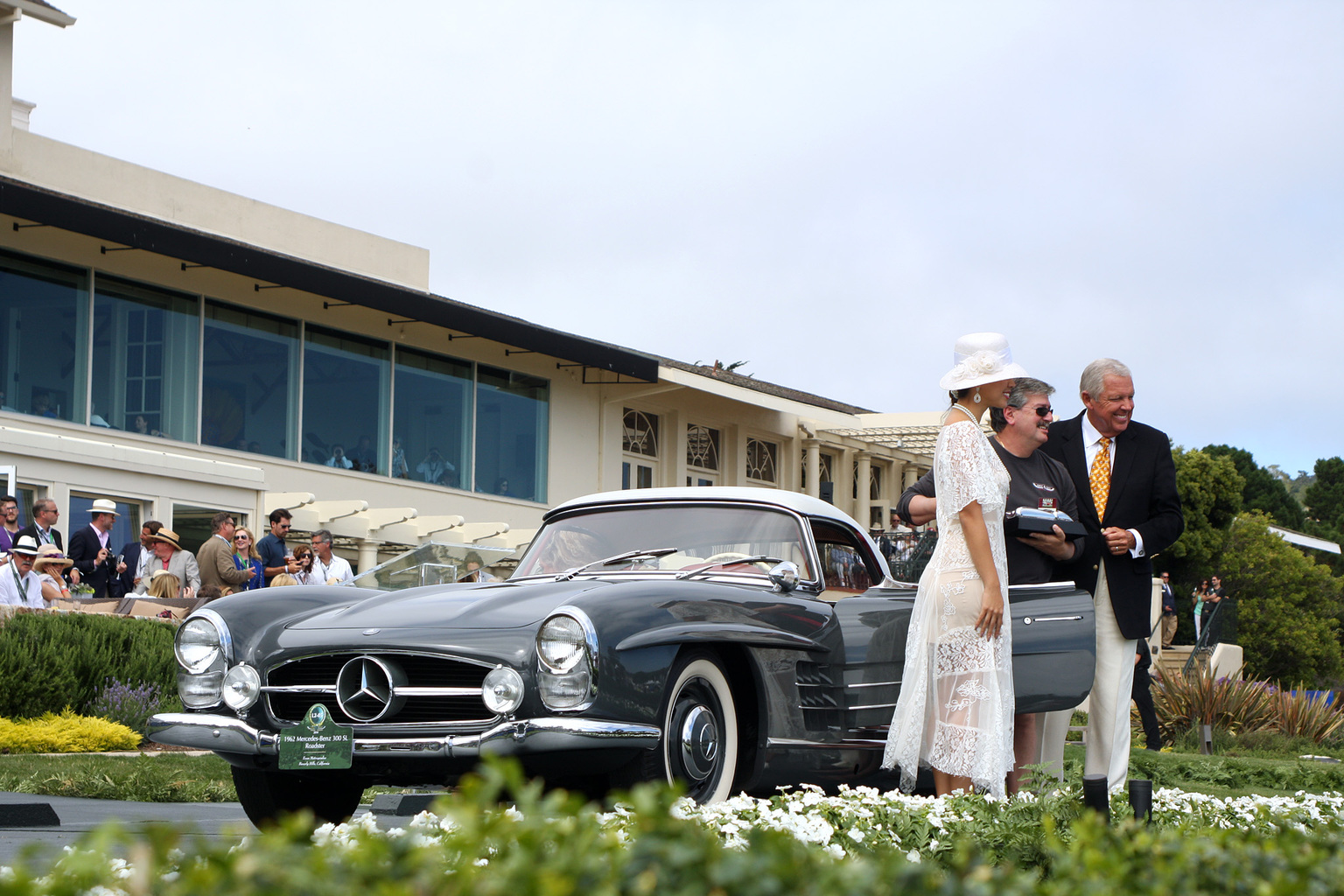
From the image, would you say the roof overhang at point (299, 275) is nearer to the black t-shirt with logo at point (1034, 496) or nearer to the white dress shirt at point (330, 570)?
the white dress shirt at point (330, 570)

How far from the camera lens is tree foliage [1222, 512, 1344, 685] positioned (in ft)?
125

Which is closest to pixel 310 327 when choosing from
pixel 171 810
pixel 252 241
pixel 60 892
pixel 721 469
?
pixel 252 241

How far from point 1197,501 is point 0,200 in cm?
2914

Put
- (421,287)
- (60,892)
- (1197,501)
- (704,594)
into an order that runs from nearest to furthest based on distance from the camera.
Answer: (60,892) < (704,594) < (421,287) < (1197,501)

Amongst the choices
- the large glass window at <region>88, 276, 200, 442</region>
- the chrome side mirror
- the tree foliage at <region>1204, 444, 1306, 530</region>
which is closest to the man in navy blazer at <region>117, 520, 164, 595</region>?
the large glass window at <region>88, 276, 200, 442</region>

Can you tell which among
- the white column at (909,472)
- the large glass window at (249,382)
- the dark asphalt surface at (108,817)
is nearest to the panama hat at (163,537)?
the large glass window at (249,382)

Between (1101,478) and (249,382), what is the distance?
17.0 metres

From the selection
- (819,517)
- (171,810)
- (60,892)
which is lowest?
(171,810)

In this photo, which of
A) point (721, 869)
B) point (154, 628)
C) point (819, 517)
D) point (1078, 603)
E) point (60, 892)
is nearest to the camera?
point (60, 892)

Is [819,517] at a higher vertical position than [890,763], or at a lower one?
higher

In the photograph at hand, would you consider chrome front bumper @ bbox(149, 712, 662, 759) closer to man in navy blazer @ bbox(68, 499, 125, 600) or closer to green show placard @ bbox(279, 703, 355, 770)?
green show placard @ bbox(279, 703, 355, 770)

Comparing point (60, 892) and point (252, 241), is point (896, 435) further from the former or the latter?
point (60, 892)

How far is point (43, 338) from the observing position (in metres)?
18.9

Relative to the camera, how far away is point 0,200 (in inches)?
687
